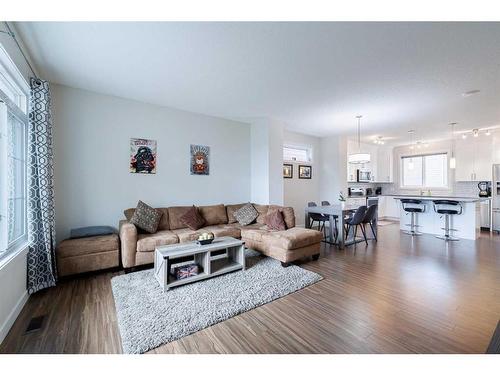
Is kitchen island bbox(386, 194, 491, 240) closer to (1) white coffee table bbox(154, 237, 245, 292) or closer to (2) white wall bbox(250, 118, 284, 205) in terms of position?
(2) white wall bbox(250, 118, 284, 205)

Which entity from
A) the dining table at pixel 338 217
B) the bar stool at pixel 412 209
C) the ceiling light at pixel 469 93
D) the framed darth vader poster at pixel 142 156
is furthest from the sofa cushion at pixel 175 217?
the bar stool at pixel 412 209

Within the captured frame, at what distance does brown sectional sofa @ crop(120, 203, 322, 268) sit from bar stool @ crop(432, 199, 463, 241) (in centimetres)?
351

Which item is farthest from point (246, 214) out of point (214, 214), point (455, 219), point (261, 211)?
point (455, 219)

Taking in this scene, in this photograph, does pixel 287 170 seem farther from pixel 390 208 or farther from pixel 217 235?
pixel 390 208

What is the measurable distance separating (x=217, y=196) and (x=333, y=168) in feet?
12.4

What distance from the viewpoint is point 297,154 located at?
6594mm

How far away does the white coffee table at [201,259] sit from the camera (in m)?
2.59

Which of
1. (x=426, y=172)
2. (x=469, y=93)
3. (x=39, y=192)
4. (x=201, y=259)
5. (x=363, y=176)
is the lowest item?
(x=201, y=259)

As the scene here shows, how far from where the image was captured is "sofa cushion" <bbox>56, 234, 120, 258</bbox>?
9.30ft

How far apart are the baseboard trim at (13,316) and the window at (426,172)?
8.70m

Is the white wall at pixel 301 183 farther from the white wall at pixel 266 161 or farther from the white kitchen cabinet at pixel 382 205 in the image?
the white kitchen cabinet at pixel 382 205
